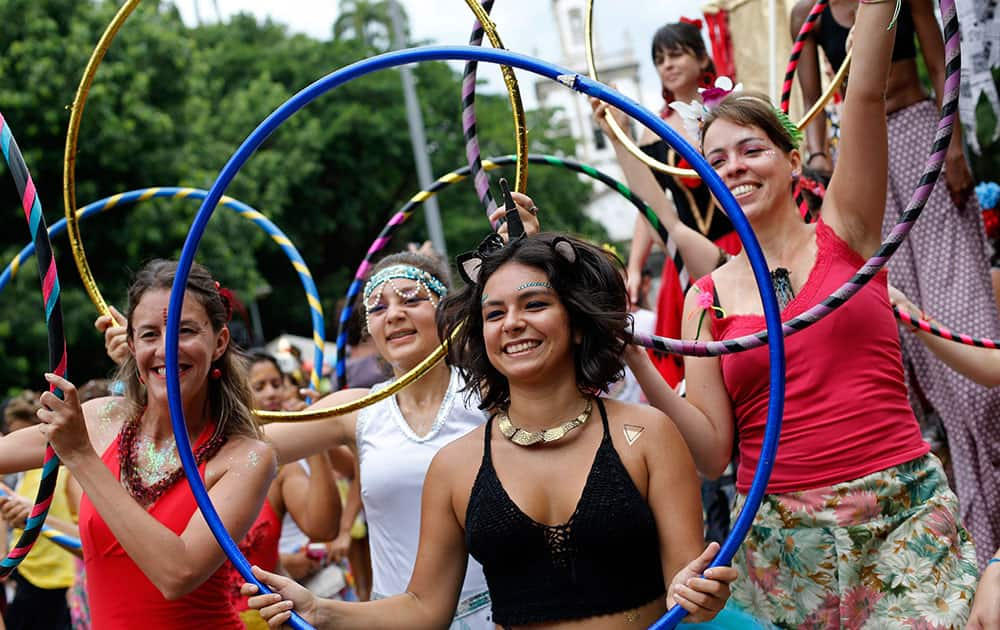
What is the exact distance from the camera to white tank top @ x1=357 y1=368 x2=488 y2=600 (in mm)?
4555

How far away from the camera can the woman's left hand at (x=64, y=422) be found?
3602 millimetres

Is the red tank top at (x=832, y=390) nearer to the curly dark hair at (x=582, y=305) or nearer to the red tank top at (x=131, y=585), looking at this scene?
the curly dark hair at (x=582, y=305)

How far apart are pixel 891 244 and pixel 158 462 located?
2.61m

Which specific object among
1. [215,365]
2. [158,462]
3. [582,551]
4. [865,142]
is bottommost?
[582,551]

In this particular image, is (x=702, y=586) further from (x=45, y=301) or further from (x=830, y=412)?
(x=45, y=301)

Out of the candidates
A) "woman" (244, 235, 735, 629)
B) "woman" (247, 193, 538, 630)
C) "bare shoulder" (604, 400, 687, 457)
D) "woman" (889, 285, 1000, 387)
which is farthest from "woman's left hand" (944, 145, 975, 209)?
"bare shoulder" (604, 400, 687, 457)

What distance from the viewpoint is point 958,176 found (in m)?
5.59

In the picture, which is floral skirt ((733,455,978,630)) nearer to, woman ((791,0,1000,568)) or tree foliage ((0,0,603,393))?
woman ((791,0,1000,568))

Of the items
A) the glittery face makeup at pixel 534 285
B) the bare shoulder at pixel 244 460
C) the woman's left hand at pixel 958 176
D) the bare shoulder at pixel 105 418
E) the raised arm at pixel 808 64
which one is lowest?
the bare shoulder at pixel 244 460

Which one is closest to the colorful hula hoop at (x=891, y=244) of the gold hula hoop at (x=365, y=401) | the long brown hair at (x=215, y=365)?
the gold hula hoop at (x=365, y=401)

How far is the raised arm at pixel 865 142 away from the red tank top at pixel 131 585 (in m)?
2.36

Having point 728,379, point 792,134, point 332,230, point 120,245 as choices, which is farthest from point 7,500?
point 332,230

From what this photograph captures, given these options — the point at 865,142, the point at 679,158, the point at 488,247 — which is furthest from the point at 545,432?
the point at 679,158

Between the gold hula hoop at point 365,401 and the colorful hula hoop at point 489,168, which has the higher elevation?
the colorful hula hoop at point 489,168
